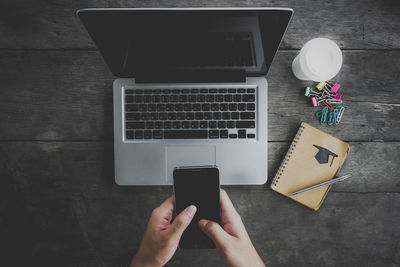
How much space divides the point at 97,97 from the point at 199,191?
0.50m

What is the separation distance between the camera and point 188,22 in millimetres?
651

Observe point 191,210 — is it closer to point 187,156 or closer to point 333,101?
point 187,156

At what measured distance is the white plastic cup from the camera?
33.4 inches

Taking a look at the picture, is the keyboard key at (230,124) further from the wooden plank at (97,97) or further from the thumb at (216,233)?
the thumb at (216,233)

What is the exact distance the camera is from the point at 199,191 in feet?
2.70

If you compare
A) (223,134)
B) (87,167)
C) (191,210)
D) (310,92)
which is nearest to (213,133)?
(223,134)

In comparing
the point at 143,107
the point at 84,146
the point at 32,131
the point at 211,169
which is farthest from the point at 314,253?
the point at 32,131

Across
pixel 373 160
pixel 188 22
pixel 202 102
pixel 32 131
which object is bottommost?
pixel 373 160

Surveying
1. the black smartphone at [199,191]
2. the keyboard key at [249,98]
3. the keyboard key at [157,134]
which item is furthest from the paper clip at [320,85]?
→ the keyboard key at [157,134]

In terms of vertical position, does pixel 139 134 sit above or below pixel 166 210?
above

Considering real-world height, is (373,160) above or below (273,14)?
below

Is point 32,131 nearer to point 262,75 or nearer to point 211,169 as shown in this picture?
point 211,169

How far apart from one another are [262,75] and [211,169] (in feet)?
1.18

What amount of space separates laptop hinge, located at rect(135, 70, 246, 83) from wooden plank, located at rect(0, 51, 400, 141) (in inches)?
5.6
